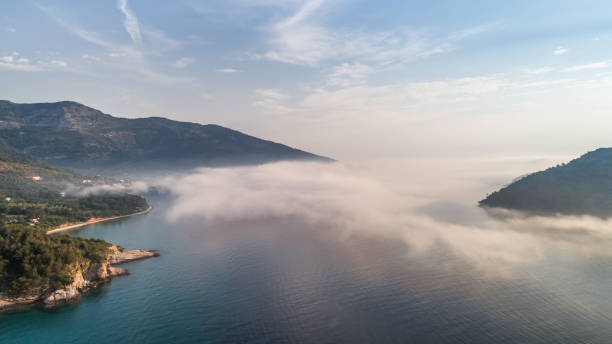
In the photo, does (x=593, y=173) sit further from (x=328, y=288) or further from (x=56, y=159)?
(x=56, y=159)

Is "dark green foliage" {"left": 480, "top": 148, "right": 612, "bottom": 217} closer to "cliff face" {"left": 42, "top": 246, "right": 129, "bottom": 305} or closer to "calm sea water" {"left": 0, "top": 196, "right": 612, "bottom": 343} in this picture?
"calm sea water" {"left": 0, "top": 196, "right": 612, "bottom": 343}

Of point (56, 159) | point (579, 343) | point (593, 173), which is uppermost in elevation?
point (56, 159)

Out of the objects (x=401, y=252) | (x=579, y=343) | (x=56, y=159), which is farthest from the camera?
(x=56, y=159)

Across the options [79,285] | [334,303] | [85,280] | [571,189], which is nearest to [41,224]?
[85,280]

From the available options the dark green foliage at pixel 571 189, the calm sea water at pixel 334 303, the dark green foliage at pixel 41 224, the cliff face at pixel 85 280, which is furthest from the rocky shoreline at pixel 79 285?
the dark green foliage at pixel 571 189

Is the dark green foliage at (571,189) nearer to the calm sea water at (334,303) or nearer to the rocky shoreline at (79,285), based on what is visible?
the calm sea water at (334,303)

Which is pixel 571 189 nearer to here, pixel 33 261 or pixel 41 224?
pixel 33 261

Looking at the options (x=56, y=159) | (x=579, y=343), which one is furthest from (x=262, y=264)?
(x=56, y=159)
